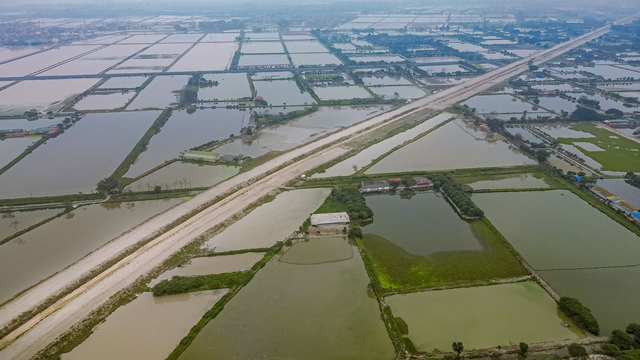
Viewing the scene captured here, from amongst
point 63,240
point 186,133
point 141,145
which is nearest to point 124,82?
point 186,133

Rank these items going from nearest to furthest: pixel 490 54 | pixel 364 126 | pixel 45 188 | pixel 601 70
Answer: pixel 45 188
pixel 364 126
pixel 601 70
pixel 490 54

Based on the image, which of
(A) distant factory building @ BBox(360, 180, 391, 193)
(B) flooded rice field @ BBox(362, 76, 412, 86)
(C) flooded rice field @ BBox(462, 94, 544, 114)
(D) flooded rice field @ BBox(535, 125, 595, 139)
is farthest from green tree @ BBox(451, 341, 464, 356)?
(B) flooded rice field @ BBox(362, 76, 412, 86)

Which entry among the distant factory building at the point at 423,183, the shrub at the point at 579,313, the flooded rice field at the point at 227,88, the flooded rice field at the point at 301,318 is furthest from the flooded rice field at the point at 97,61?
the shrub at the point at 579,313

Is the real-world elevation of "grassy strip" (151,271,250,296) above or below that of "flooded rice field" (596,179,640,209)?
below

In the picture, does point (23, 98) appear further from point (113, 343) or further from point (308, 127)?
point (113, 343)

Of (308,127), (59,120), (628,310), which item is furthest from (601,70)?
(59,120)

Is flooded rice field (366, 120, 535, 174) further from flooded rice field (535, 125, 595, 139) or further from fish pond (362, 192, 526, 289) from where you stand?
flooded rice field (535, 125, 595, 139)
